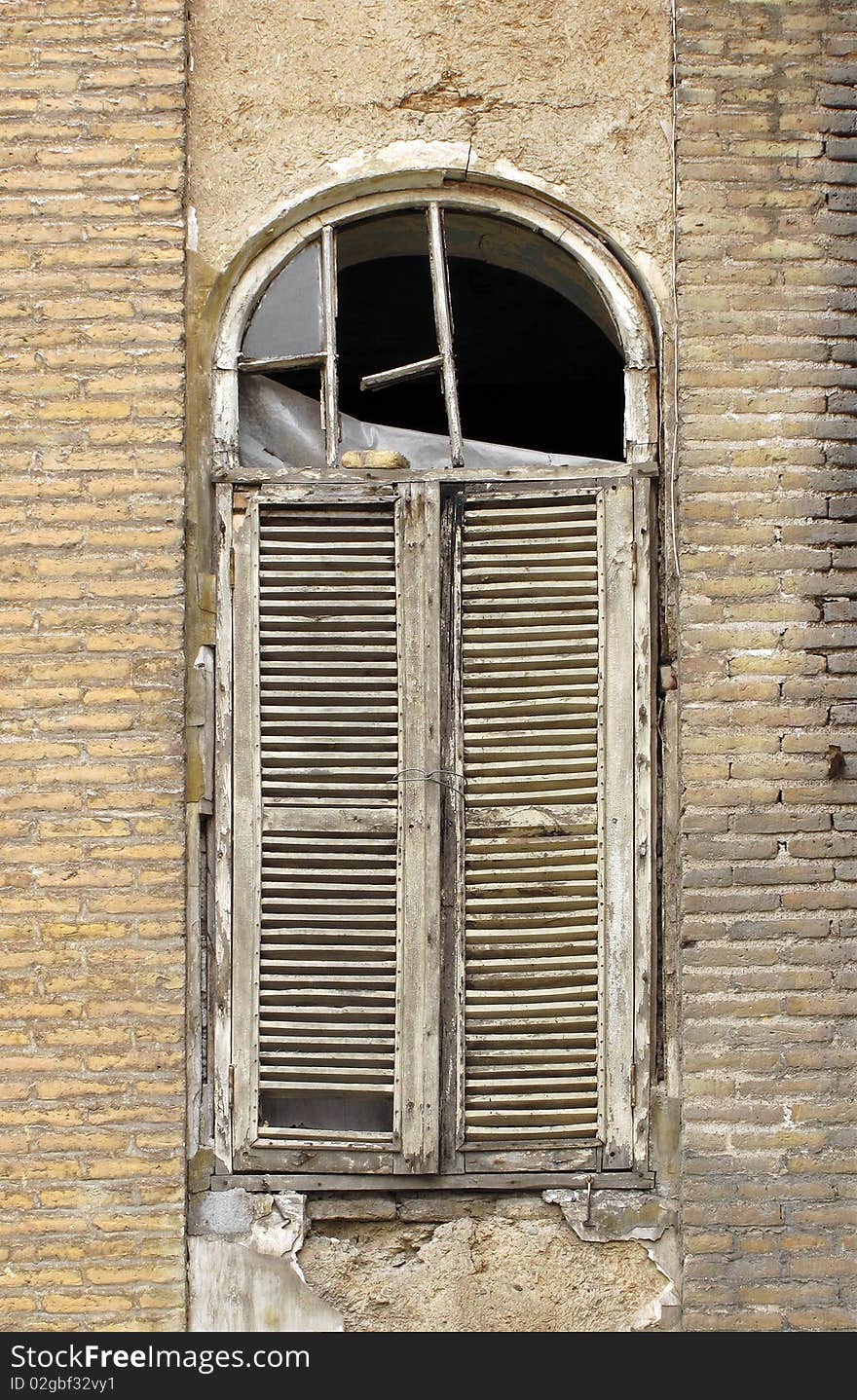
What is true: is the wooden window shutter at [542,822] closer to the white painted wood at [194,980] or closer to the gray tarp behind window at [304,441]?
the gray tarp behind window at [304,441]

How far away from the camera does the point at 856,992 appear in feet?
12.2

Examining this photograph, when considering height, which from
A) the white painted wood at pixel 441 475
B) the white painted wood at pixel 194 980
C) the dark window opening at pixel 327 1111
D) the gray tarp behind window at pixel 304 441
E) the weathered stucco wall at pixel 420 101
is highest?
the weathered stucco wall at pixel 420 101

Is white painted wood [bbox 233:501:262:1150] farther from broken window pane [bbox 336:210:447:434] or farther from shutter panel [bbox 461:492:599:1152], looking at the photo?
broken window pane [bbox 336:210:447:434]

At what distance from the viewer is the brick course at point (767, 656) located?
3.67 metres

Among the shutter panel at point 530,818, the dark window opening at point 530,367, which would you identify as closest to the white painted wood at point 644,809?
the shutter panel at point 530,818

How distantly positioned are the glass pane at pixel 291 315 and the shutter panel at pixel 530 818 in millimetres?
712

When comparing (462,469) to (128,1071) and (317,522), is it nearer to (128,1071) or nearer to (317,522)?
(317,522)

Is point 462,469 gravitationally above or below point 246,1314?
above

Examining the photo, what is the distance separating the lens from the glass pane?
407 cm

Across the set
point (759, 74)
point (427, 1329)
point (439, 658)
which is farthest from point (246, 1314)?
point (759, 74)

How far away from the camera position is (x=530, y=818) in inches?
150

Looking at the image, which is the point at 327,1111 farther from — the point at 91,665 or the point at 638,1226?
the point at 91,665

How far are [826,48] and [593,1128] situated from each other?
3.15 metres

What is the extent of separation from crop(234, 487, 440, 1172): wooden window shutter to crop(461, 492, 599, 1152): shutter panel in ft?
0.41
